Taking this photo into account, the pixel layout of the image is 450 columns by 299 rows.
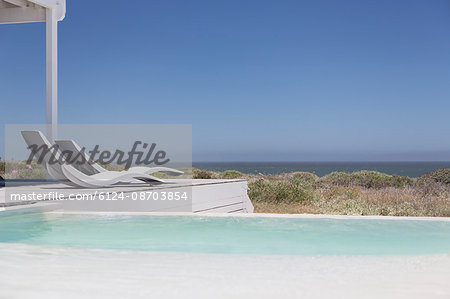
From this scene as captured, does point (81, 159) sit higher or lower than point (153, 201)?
higher

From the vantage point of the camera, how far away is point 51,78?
910 cm

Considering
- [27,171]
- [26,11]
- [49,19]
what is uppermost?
[26,11]

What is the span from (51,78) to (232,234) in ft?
20.4

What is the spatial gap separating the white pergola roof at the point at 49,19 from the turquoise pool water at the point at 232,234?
456 cm

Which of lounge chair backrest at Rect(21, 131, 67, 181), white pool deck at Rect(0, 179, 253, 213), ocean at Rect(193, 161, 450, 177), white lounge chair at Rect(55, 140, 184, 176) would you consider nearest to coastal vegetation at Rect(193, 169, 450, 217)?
white pool deck at Rect(0, 179, 253, 213)

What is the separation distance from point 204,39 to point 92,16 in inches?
227

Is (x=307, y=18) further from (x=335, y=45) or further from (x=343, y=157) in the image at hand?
(x=343, y=157)

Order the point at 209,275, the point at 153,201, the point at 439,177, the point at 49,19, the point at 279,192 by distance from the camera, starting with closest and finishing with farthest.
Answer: the point at 209,275 → the point at 153,201 → the point at 49,19 → the point at 279,192 → the point at 439,177

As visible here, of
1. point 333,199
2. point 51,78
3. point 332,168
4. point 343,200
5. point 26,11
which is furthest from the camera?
point 332,168

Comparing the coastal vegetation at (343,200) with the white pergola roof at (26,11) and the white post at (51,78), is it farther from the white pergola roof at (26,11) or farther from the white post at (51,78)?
the white pergola roof at (26,11)

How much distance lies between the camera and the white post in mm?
8938

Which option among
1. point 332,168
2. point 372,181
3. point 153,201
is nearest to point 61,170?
point 153,201

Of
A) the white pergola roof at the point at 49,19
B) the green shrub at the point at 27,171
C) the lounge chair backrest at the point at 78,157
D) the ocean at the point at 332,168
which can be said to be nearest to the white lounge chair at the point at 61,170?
the lounge chair backrest at the point at 78,157

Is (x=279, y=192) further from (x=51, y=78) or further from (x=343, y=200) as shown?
(x=51, y=78)
